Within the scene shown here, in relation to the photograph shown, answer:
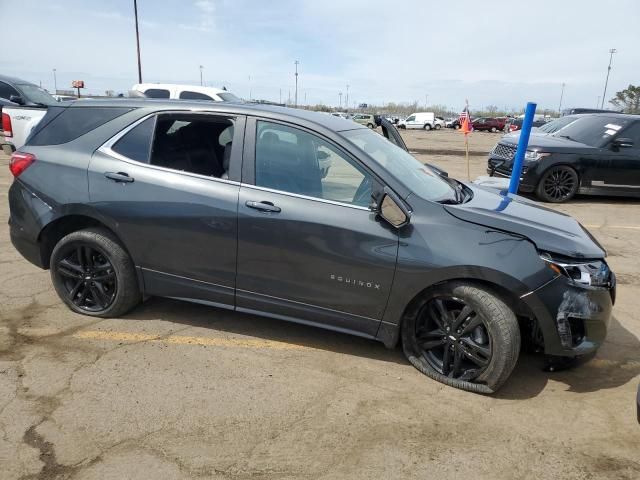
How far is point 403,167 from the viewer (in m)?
3.65

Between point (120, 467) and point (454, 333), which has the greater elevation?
point (454, 333)

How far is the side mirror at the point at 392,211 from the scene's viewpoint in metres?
3.09

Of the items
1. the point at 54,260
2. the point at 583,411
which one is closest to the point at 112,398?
the point at 54,260

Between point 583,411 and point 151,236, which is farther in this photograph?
point 151,236

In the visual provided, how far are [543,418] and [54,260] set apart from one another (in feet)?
12.1

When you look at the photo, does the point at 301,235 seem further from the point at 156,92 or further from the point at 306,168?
the point at 156,92

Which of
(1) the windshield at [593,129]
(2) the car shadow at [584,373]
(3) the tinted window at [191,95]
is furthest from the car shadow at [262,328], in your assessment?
(3) the tinted window at [191,95]

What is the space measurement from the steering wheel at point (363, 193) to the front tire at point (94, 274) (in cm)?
183

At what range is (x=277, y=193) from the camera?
11.0 feet

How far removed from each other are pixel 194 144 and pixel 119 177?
62 cm

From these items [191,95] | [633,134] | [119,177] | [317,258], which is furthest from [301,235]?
[191,95]

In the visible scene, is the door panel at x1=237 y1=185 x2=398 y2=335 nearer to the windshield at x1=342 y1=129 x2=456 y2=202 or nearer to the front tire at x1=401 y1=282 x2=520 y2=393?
the front tire at x1=401 y1=282 x2=520 y2=393

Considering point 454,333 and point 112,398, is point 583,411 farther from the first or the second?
point 112,398

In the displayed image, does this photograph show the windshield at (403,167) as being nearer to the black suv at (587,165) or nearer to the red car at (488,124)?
the black suv at (587,165)
